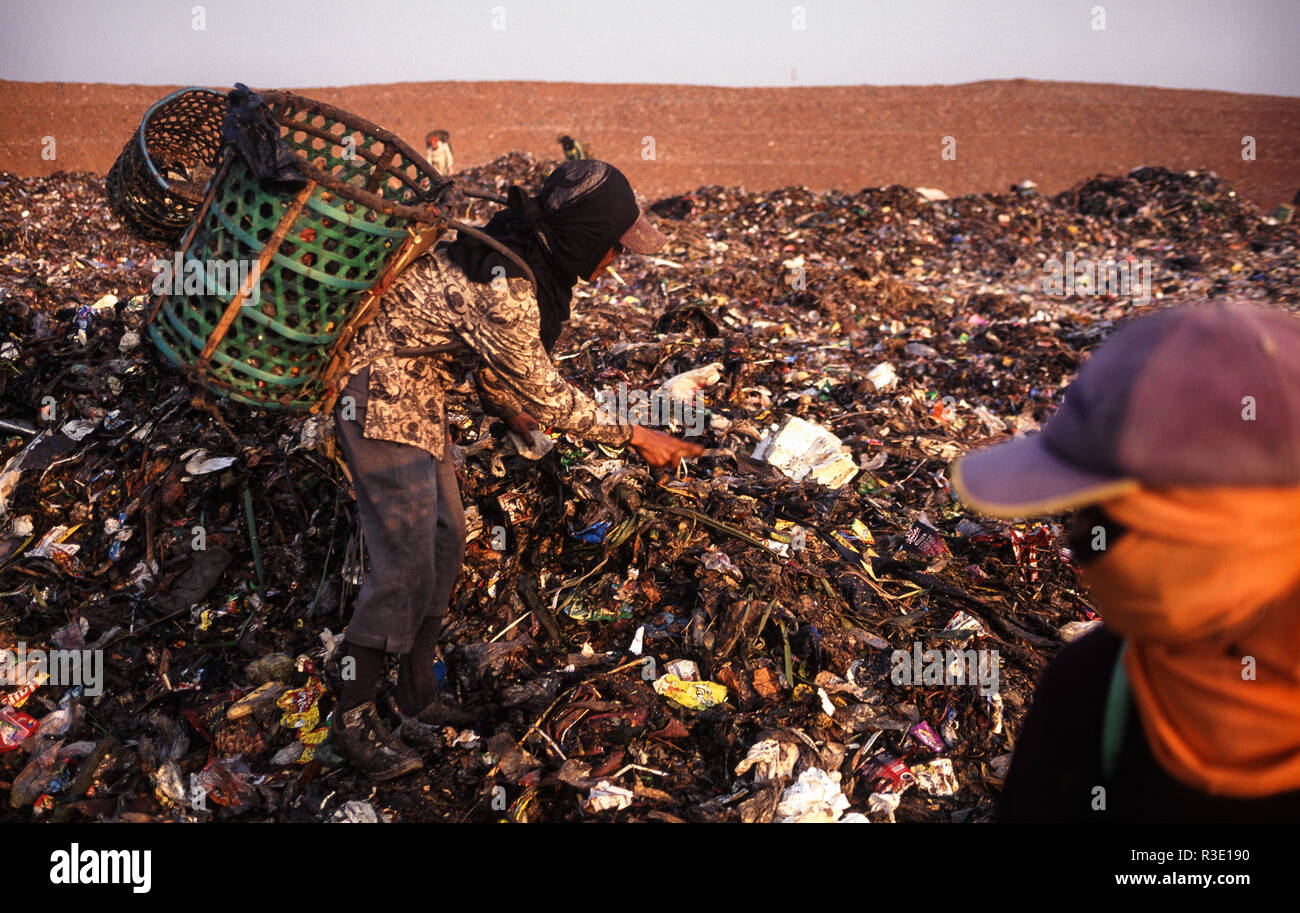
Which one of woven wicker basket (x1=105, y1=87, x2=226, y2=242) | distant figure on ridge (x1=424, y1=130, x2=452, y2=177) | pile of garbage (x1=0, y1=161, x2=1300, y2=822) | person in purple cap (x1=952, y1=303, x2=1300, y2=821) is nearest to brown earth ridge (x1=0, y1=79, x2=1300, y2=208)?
distant figure on ridge (x1=424, y1=130, x2=452, y2=177)

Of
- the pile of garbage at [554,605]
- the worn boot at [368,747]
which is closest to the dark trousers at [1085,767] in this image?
the pile of garbage at [554,605]

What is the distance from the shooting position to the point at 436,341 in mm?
2461

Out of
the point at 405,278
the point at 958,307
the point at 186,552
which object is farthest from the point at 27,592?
the point at 958,307

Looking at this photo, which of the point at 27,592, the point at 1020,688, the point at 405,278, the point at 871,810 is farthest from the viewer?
the point at 27,592

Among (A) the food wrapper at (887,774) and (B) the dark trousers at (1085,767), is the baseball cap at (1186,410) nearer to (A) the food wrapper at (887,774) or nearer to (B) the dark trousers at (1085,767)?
(B) the dark trousers at (1085,767)

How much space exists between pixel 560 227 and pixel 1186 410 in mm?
1842

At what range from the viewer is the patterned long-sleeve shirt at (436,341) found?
2.36 metres

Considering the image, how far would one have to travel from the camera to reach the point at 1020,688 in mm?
3133

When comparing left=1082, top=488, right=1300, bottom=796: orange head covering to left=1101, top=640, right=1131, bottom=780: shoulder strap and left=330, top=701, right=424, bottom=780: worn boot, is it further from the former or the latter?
left=330, top=701, right=424, bottom=780: worn boot

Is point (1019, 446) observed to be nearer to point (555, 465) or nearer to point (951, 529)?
point (555, 465)

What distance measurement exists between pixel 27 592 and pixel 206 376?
2.18 m

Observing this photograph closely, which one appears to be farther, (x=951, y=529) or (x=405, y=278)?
(x=951, y=529)

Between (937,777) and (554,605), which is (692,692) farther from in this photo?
(937,777)

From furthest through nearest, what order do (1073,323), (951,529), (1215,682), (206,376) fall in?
(1073,323), (951,529), (206,376), (1215,682)
